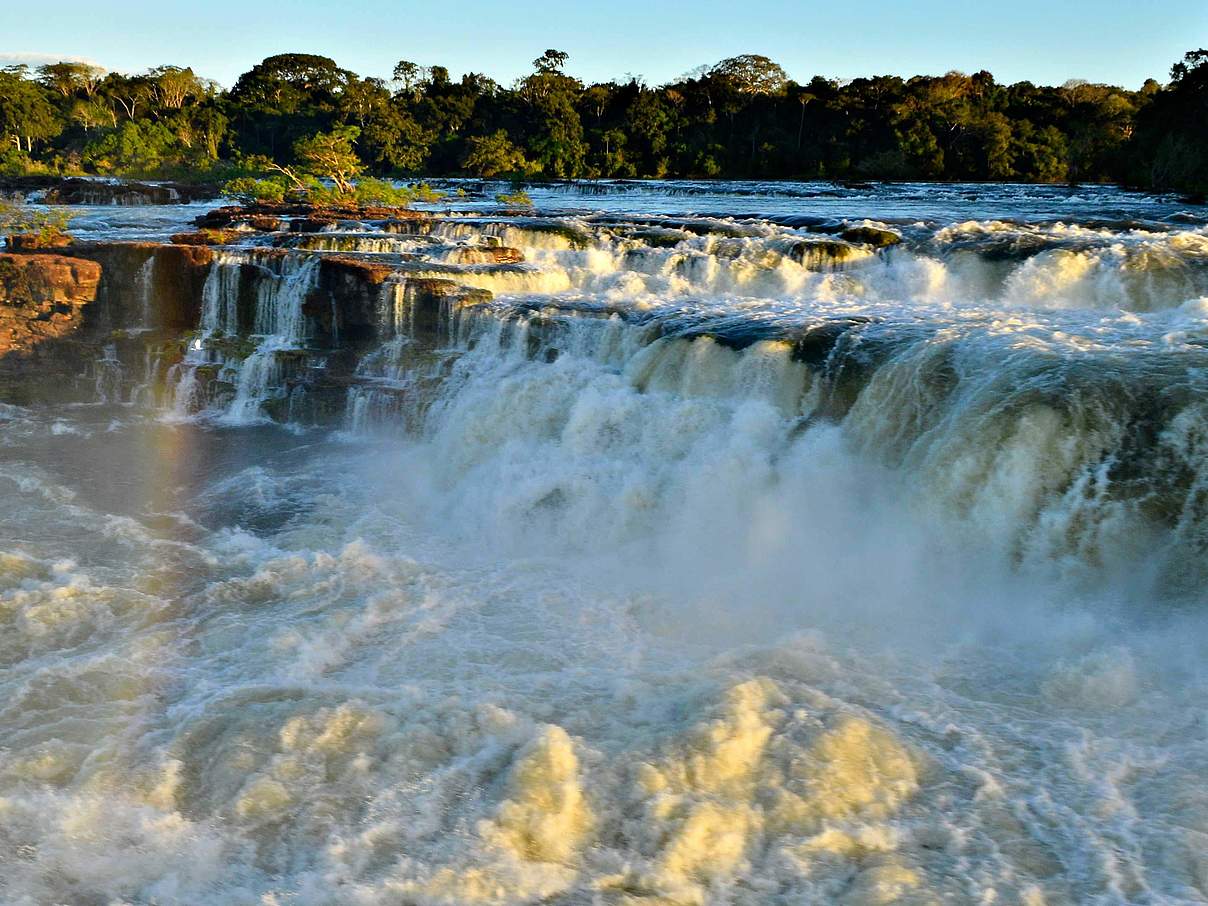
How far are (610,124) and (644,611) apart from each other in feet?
170

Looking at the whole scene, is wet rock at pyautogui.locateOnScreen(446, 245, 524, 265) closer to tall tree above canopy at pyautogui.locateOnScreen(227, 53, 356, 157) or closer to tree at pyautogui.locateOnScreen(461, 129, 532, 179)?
tree at pyautogui.locateOnScreen(461, 129, 532, 179)

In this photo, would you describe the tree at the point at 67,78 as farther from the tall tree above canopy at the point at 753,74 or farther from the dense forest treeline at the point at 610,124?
the tall tree above canopy at the point at 753,74

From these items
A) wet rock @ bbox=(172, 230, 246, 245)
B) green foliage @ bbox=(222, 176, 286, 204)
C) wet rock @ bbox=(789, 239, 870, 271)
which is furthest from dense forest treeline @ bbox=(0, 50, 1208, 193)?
wet rock @ bbox=(789, 239, 870, 271)

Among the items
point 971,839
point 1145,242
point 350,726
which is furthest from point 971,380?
point 1145,242

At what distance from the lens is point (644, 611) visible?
7.57 m

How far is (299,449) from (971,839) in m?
9.48

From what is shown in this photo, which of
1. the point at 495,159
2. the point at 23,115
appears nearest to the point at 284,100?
the point at 23,115

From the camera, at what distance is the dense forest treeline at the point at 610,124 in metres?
42.5

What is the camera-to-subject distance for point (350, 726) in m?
5.69

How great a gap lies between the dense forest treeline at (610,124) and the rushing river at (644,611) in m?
26.2

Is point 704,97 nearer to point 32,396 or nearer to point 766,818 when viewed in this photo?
point 32,396

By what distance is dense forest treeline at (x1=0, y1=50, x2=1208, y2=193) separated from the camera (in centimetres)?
4253

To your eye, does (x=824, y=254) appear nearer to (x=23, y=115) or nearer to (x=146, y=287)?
(x=146, y=287)

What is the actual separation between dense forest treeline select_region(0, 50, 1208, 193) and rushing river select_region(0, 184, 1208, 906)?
26.2 m
